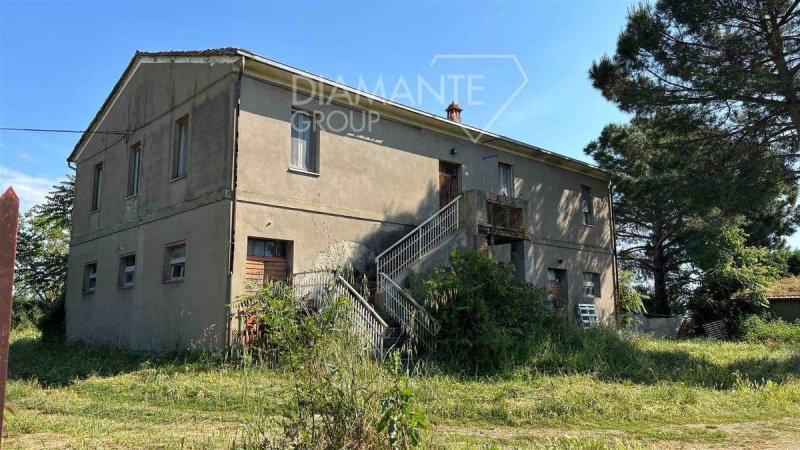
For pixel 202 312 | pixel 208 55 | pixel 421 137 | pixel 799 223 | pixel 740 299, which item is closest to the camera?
pixel 202 312

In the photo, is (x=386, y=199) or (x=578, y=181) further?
(x=578, y=181)

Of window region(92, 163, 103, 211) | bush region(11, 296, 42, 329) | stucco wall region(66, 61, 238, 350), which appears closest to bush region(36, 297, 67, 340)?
stucco wall region(66, 61, 238, 350)

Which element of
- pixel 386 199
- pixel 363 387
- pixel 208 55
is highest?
pixel 208 55

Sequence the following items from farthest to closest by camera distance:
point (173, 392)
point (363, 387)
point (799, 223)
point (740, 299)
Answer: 1. point (740, 299)
2. point (799, 223)
3. point (173, 392)
4. point (363, 387)

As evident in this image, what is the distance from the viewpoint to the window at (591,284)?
20.8 m

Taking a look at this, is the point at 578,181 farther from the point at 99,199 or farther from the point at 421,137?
the point at 99,199

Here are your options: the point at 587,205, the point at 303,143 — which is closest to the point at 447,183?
the point at 303,143

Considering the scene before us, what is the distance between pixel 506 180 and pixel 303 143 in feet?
25.2

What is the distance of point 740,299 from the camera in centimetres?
2462

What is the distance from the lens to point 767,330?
22594mm

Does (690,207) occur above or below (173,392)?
above

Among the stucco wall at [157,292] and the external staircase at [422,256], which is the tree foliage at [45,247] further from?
the external staircase at [422,256]

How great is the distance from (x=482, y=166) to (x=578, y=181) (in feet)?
18.2

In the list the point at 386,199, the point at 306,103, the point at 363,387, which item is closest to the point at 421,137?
the point at 386,199
